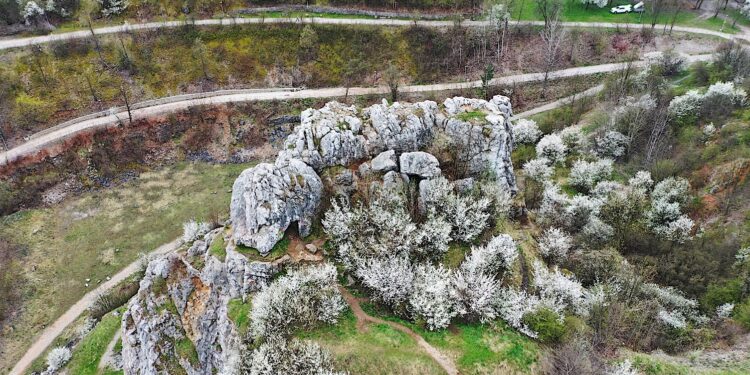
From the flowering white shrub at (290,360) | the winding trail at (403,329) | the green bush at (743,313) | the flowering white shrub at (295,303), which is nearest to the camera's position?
the flowering white shrub at (290,360)

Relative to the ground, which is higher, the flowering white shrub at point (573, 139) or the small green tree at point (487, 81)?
the small green tree at point (487, 81)

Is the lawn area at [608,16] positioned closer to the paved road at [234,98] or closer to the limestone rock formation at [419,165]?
the paved road at [234,98]

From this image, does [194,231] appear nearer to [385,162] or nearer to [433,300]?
[385,162]

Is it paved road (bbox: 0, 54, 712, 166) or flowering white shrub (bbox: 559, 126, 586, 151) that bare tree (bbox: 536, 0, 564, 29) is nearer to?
paved road (bbox: 0, 54, 712, 166)

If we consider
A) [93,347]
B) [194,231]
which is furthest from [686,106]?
[93,347]

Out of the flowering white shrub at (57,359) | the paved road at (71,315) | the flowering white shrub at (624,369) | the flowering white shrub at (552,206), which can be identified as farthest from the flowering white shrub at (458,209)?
the flowering white shrub at (57,359)

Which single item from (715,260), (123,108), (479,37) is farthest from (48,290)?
(479,37)

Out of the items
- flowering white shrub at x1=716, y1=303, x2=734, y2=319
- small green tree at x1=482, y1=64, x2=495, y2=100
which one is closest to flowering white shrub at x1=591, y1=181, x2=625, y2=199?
flowering white shrub at x1=716, y1=303, x2=734, y2=319
